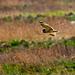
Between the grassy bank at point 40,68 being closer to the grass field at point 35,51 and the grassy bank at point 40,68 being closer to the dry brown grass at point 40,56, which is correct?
the grass field at point 35,51

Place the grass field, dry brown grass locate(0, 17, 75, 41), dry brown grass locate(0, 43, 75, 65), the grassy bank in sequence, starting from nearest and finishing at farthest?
the grassy bank → the grass field → dry brown grass locate(0, 43, 75, 65) → dry brown grass locate(0, 17, 75, 41)

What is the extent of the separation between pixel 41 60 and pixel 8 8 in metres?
14.1

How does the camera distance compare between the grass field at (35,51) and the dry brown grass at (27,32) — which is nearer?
the grass field at (35,51)

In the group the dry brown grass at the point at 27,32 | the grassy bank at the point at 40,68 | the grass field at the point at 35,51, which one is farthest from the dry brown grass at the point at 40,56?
the dry brown grass at the point at 27,32

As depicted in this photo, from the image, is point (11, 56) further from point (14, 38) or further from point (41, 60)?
point (14, 38)

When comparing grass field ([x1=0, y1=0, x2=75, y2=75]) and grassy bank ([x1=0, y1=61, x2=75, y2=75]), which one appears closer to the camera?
grassy bank ([x1=0, y1=61, x2=75, y2=75])

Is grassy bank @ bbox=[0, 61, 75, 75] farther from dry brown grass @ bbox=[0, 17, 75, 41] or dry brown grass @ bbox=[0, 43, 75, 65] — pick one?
dry brown grass @ bbox=[0, 17, 75, 41]

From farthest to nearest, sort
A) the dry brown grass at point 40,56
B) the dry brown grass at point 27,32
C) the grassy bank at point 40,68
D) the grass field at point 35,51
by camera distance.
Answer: the dry brown grass at point 27,32 → the dry brown grass at point 40,56 → the grass field at point 35,51 → the grassy bank at point 40,68

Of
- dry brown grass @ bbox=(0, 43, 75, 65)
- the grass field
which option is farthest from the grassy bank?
dry brown grass @ bbox=(0, 43, 75, 65)

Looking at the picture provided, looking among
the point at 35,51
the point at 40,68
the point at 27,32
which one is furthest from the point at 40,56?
the point at 27,32

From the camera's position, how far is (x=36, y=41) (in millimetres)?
10609

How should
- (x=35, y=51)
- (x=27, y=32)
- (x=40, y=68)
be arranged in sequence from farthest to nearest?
(x=27, y=32)
(x=35, y=51)
(x=40, y=68)

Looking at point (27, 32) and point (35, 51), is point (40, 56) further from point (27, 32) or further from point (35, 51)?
point (27, 32)

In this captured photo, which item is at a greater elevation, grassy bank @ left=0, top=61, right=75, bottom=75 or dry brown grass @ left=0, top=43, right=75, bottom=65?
dry brown grass @ left=0, top=43, right=75, bottom=65
